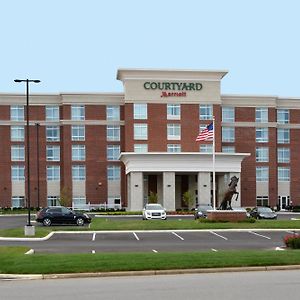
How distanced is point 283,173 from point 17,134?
120ft

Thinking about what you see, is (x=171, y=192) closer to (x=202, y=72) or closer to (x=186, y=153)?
(x=186, y=153)

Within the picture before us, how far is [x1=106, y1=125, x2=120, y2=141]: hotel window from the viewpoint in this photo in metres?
83.4

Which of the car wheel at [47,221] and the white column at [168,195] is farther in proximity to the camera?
the white column at [168,195]

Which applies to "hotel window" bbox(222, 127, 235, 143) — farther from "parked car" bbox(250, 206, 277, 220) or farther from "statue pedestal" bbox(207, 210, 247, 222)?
"statue pedestal" bbox(207, 210, 247, 222)

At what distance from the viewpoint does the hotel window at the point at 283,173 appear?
86.8 m

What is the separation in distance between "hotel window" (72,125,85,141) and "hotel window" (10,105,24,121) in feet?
23.3

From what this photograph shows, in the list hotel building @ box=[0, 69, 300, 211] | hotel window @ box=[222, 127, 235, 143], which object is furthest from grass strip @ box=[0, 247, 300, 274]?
hotel window @ box=[222, 127, 235, 143]

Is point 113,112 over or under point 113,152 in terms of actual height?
over

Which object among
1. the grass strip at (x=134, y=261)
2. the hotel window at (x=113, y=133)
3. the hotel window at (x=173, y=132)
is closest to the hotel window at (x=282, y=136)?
the hotel window at (x=173, y=132)

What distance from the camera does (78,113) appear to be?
8212 cm

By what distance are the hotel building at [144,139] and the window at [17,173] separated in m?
0.13

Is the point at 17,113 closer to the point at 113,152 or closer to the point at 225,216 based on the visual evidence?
the point at 113,152

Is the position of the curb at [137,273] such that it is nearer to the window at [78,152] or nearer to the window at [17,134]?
the window at [78,152]

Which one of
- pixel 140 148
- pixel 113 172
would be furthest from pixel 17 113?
pixel 140 148
